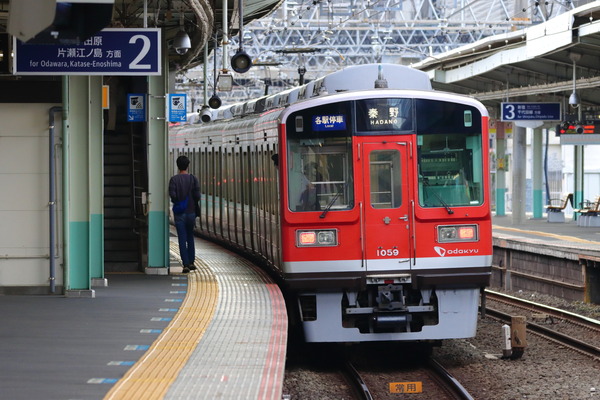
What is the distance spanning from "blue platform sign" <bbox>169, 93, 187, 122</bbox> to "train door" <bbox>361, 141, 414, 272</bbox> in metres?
4.07

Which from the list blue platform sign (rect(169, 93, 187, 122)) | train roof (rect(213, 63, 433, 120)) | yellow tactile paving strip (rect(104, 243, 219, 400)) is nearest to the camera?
yellow tactile paving strip (rect(104, 243, 219, 400))

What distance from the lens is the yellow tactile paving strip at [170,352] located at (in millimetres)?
6312

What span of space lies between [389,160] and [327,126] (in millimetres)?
681

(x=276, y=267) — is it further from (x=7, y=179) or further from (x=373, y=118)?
(x=7, y=179)

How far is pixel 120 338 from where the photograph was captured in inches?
328

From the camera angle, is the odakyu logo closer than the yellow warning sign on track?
No

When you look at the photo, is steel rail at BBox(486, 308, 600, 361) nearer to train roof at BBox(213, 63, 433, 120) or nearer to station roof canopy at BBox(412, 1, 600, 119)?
train roof at BBox(213, 63, 433, 120)

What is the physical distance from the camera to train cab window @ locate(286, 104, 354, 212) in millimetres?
10664

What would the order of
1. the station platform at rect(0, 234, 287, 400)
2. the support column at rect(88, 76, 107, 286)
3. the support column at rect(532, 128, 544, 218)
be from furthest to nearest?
1. the support column at rect(532, 128, 544, 218)
2. the support column at rect(88, 76, 107, 286)
3. the station platform at rect(0, 234, 287, 400)

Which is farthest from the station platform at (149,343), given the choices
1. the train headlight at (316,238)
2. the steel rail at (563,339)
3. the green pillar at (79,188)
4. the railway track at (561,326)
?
the steel rail at (563,339)

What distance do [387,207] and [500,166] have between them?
83.3 ft

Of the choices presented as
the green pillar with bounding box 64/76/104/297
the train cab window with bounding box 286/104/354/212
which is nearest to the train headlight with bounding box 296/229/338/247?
the train cab window with bounding box 286/104/354/212

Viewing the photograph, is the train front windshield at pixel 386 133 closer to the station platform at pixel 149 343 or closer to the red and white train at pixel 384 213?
the red and white train at pixel 384 213

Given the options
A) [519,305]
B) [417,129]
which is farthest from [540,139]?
[417,129]
